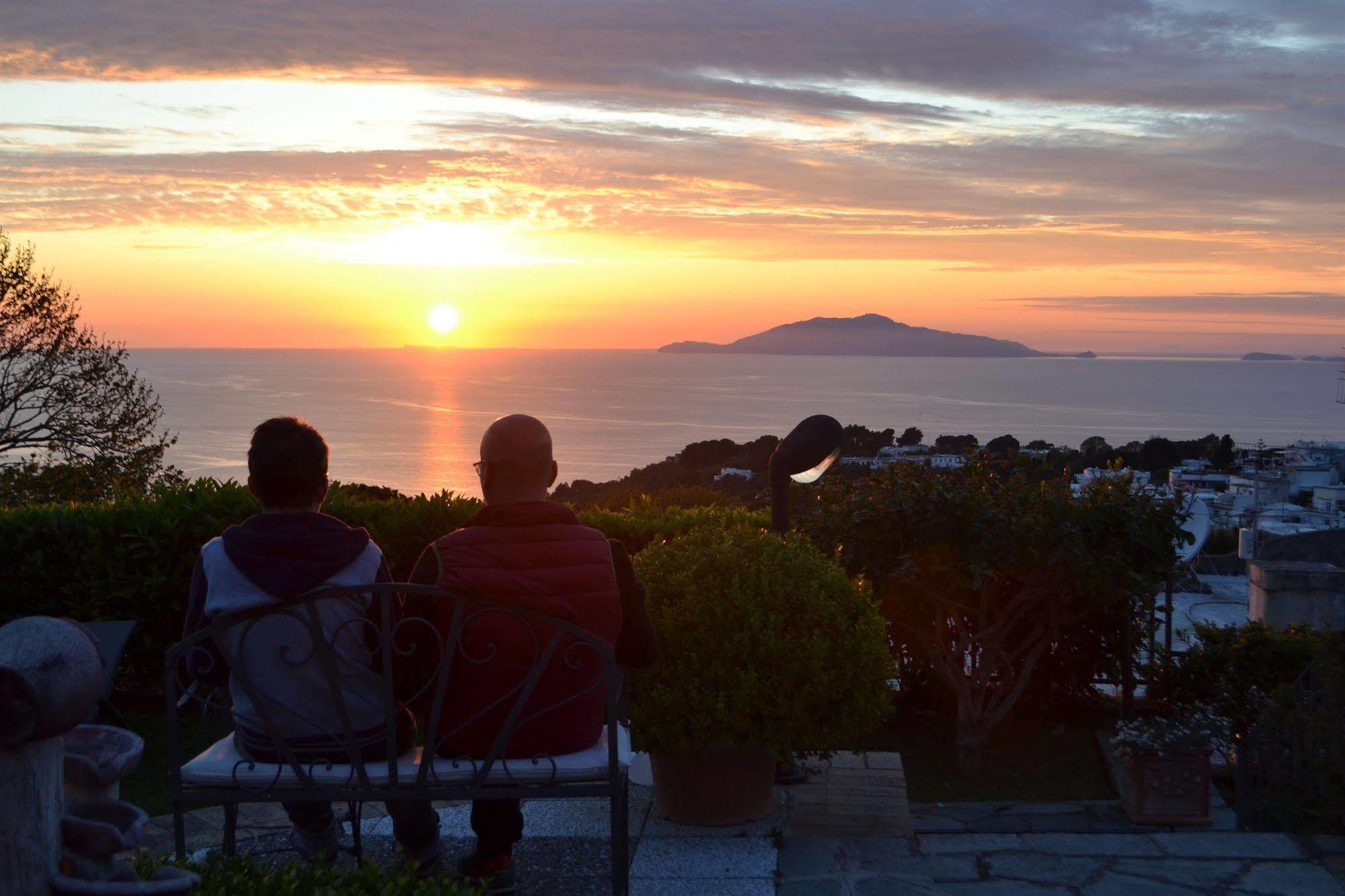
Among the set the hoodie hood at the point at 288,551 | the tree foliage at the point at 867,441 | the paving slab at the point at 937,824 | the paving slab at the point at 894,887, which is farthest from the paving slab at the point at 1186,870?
the tree foliage at the point at 867,441

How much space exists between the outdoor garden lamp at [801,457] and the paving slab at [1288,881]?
2.35 meters

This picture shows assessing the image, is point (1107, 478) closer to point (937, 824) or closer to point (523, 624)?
point (937, 824)

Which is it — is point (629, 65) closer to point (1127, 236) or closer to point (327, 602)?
point (327, 602)

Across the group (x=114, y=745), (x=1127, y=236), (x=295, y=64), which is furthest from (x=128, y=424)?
(x=1127, y=236)

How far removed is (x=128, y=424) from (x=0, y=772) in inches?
914

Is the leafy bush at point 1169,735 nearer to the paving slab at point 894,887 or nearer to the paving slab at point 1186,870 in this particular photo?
the paving slab at point 1186,870

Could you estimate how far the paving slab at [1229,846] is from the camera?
398 cm

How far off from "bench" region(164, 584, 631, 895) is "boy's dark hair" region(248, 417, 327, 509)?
0.34 metres

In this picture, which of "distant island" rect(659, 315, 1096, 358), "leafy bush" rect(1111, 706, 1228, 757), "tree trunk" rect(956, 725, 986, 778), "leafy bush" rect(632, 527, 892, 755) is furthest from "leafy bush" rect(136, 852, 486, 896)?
"distant island" rect(659, 315, 1096, 358)

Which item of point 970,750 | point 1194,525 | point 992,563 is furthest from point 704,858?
point 1194,525

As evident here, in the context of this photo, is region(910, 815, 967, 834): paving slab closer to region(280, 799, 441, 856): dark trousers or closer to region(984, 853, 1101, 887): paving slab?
region(984, 853, 1101, 887): paving slab

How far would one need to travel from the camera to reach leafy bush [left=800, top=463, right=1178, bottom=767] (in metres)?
6.47

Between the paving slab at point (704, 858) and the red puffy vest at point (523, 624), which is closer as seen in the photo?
the red puffy vest at point (523, 624)

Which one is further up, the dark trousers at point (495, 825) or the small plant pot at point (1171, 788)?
the dark trousers at point (495, 825)
